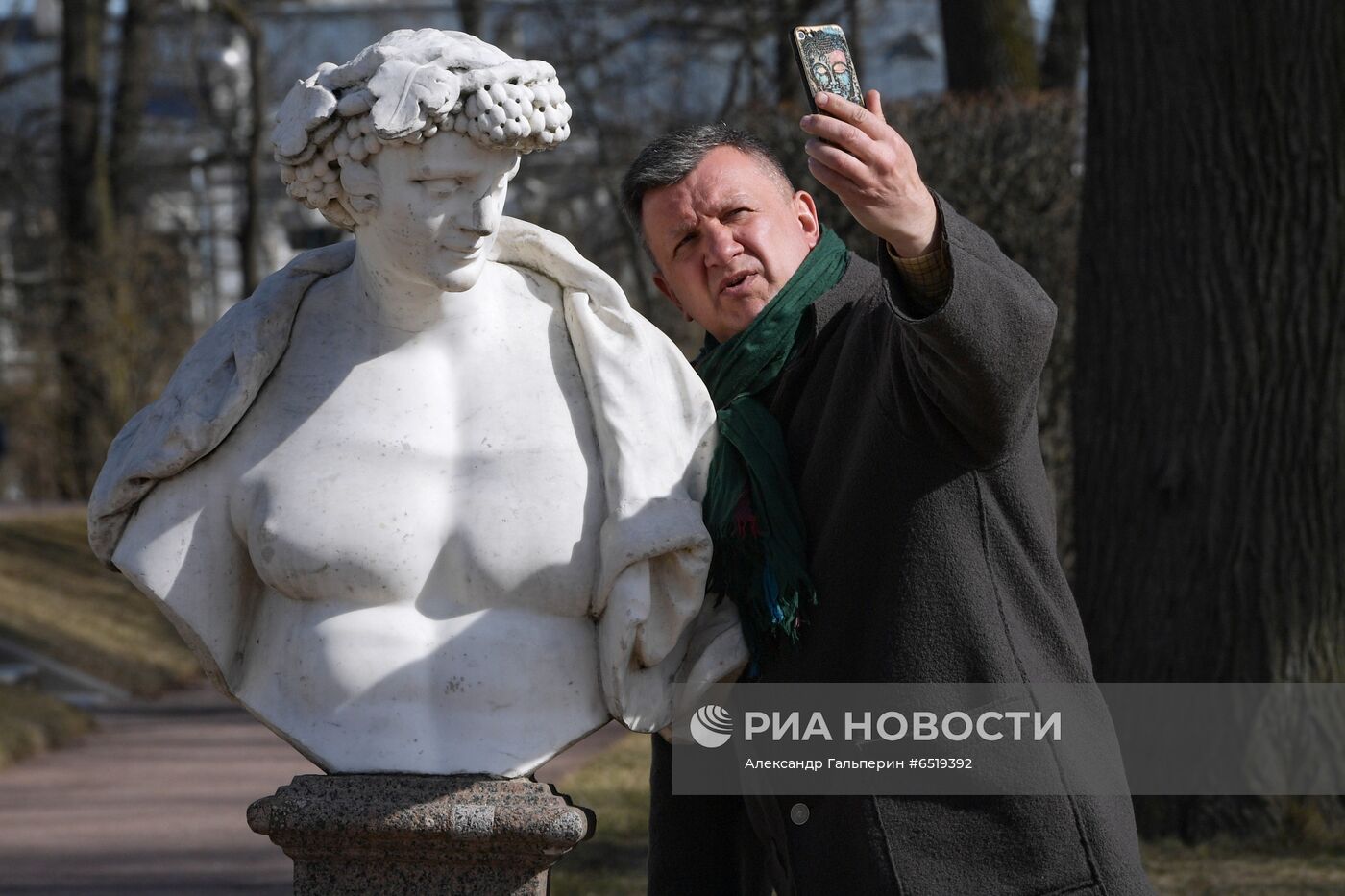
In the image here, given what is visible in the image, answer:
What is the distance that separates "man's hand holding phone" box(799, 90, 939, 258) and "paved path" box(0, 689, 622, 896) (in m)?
4.38

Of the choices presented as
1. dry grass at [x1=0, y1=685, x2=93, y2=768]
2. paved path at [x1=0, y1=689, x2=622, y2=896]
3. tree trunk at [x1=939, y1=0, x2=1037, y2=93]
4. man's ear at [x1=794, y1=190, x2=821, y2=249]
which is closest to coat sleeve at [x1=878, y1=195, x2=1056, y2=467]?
man's ear at [x1=794, y1=190, x2=821, y2=249]

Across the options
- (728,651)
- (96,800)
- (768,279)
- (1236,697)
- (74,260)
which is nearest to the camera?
(728,651)

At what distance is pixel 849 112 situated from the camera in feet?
7.89

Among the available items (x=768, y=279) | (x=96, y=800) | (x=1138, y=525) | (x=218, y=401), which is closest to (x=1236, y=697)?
(x=1138, y=525)

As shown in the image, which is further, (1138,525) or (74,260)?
A: (74,260)

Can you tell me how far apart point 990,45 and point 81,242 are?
9347 millimetres

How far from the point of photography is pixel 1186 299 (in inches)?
229

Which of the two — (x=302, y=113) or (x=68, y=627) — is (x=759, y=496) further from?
(x=68, y=627)

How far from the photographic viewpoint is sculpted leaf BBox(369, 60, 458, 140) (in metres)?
2.41

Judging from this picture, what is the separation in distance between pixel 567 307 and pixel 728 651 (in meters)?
0.60

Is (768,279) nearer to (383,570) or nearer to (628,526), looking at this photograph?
(628,526)

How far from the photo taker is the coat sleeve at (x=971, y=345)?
8.12 feet

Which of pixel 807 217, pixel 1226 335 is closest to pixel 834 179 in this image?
pixel 807 217

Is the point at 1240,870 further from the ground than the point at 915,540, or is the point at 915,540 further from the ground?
the point at 915,540
